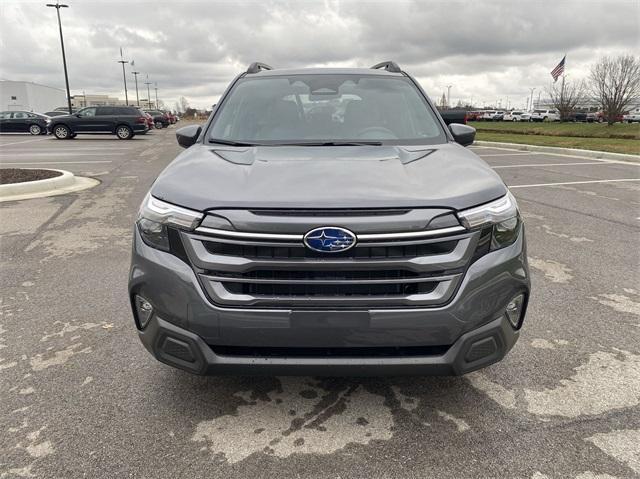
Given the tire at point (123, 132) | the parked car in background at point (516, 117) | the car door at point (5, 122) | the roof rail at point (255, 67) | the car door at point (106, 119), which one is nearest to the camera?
the roof rail at point (255, 67)

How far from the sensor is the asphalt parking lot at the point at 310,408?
2.23 m

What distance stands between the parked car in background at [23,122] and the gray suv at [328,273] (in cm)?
3267

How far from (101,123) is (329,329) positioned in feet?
89.4

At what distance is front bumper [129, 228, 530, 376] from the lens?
2150 mm

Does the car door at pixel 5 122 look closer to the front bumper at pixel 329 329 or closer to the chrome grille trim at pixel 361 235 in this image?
the front bumper at pixel 329 329

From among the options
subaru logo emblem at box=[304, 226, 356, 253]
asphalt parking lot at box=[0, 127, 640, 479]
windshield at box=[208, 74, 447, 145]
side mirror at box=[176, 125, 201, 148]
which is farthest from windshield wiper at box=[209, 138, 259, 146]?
asphalt parking lot at box=[0, 127, 640, 479]

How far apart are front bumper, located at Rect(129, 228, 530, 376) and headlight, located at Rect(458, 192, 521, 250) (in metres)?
0.07

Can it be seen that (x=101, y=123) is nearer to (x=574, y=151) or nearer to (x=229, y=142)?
(x=574, y=151)

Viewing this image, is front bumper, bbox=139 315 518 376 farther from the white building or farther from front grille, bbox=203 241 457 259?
the white building

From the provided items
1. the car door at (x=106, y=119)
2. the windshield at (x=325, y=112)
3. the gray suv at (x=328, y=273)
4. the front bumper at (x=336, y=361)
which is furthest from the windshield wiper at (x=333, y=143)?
the car door at (x=106, y=119)

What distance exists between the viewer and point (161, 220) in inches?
91.6

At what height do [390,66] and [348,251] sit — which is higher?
[390,66]

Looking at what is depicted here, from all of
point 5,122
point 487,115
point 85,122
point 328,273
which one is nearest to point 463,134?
point 328,273

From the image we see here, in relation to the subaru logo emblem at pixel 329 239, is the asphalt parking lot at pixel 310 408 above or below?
below
